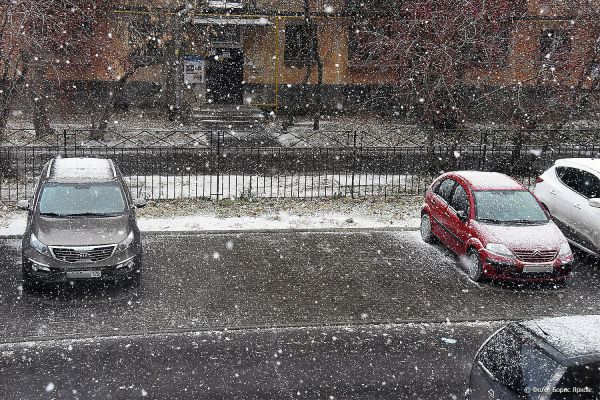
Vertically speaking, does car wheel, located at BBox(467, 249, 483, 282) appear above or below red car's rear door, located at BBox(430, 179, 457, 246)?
below

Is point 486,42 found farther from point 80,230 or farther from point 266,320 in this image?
point 80,230

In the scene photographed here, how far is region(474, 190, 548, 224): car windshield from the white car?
962mm

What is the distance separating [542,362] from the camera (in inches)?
238

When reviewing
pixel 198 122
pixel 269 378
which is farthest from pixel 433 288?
pixel 198 122

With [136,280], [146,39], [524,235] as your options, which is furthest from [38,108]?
[524,235]

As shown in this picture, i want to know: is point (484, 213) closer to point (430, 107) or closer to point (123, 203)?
point (123, 203)

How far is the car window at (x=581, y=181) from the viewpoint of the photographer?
41.4 ft

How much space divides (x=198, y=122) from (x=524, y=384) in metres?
23.5

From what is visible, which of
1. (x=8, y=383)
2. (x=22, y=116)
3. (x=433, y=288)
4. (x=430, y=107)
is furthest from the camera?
(x=22, y=116)

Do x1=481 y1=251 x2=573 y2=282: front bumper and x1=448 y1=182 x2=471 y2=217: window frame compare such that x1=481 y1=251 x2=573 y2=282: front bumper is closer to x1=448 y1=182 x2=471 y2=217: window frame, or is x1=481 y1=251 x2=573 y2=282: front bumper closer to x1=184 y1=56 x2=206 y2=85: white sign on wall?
x1=448 y1=182 x2=471 y2=217: window frame

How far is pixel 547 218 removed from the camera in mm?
12094

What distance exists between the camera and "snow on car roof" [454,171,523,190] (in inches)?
495

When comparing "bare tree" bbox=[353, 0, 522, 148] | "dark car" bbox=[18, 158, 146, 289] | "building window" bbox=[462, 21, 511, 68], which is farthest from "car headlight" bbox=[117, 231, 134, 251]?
"building window" bbox=[462, 21, 511, 68]

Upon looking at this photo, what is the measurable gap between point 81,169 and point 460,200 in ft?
22.9
